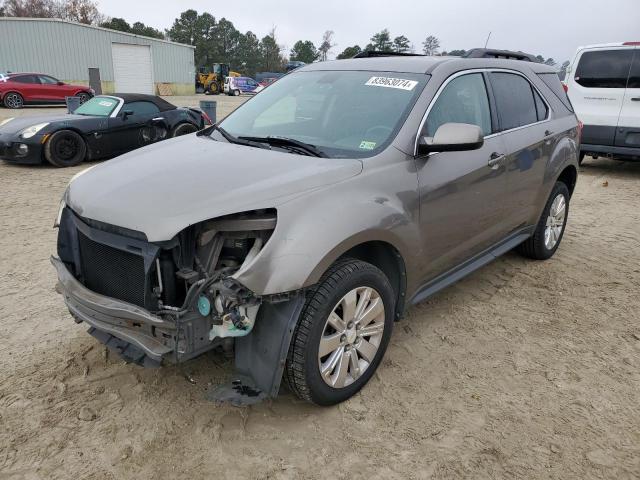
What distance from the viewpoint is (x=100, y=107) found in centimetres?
955

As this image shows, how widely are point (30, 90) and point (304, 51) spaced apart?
73.0 meters

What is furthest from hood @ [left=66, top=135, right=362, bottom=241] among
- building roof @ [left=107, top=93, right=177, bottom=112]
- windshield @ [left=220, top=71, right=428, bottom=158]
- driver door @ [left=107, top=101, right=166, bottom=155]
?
building roof @ [left=107, top=93, right=177, bottom=112]

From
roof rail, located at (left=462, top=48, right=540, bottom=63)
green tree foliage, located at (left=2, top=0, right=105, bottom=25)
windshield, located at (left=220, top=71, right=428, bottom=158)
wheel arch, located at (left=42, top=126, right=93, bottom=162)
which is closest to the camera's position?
windshield, located at (left=220, top=71, right=428, bottom=158)

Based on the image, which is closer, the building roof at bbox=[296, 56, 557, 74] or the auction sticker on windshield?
the auction sticker on windshield

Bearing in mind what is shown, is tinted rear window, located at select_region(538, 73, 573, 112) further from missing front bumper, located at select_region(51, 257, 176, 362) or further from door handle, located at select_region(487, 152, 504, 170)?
missing front bumper, located at select_region(51, 257, 176, 362)

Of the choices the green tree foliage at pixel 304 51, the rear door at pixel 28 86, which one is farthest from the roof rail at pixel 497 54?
the green tree foliage at pixel 304 51

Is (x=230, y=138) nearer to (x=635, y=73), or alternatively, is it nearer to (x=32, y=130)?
(x=32, y=130)

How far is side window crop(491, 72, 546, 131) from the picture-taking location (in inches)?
150

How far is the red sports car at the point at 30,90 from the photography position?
20.3 meters

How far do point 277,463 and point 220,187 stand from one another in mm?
1343

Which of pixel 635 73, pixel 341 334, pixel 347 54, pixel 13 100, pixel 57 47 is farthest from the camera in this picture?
pixel 347 54

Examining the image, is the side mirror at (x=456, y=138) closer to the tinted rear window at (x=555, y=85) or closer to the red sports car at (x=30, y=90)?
the tinted rear window at (x=555, y=85)

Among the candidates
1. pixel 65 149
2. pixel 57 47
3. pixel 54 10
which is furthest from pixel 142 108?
pixel 54 10

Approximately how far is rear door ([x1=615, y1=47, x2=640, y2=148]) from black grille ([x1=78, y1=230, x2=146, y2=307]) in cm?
907
